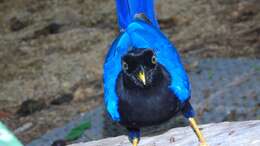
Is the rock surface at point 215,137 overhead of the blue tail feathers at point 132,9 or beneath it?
beneath

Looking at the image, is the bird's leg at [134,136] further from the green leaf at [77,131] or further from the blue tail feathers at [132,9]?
the green leaf at [77,131]

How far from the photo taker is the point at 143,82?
319 centimetres

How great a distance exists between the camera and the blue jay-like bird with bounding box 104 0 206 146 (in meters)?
3.24

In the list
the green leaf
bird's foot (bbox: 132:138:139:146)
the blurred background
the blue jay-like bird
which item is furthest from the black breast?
the green leaf

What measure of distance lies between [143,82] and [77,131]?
1734 mm

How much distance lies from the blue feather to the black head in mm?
219

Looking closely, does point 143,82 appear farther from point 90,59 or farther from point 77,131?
point 90,59

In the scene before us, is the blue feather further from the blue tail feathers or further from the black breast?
the blue tail feathers

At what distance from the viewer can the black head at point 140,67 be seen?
10.4 ft

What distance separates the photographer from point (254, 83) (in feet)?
16.0

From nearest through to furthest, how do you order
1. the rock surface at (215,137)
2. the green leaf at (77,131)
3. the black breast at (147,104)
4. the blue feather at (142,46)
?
the rock surface at (215,137) → the black breast at (147,104) → the blue feather at (142,46) → the green leaf at (77,131)

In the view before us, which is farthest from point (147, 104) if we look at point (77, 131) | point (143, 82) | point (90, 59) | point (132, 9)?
point (90, 59)

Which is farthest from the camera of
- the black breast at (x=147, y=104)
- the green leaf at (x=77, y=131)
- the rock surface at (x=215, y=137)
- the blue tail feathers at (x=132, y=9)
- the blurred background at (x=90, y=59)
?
the blurred background at (x=90, y=59)

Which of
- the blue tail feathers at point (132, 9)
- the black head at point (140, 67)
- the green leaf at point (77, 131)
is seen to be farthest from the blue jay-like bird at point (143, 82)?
the green leaf at point (77, 131)
